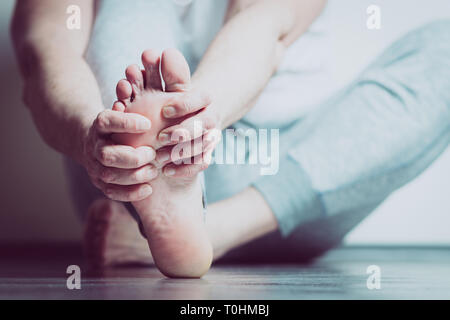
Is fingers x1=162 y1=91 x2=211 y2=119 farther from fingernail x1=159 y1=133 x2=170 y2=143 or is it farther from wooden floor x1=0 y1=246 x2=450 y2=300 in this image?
wooden floor x1=0 y1=246 x2=450 y2=300

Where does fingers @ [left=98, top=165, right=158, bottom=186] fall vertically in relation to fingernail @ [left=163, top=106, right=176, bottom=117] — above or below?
below

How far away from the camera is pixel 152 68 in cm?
57

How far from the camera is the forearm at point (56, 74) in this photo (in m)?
0.68

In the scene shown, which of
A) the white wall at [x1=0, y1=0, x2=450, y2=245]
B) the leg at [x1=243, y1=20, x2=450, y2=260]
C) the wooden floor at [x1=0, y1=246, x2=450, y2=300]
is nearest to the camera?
the wooden floor at [x1=0, y1=246, x2=450, y2=300]

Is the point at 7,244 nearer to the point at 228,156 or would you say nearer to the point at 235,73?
the point at 228,156

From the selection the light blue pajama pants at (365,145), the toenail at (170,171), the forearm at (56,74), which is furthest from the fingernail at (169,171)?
the light blue pajama pants at (365,145)

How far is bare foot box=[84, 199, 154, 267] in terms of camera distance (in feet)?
2.87

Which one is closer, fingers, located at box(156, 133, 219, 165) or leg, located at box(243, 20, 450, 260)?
fingers, located at box(156, 133, 219, 165)

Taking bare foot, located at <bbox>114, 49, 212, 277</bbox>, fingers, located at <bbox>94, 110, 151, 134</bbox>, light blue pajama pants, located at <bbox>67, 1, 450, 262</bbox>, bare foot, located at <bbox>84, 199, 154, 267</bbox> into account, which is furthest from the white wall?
fingers, located at <bbox>94, 110, 151, 134</bbox>

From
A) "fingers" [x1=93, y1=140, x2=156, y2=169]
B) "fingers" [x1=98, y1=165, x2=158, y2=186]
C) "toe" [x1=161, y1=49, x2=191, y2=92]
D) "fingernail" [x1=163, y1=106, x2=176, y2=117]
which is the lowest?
"fingers" [x1=98, y1=165, x2=158, y2=186]

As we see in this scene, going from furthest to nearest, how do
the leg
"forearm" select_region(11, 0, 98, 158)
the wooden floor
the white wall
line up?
the white wall → the leg → "forearm" select_region(11, 0, 98, 158) → the wooden floor

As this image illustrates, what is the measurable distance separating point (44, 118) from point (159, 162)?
26 centimetres
